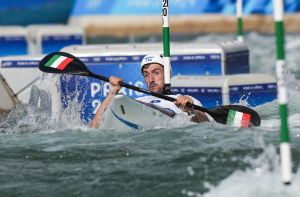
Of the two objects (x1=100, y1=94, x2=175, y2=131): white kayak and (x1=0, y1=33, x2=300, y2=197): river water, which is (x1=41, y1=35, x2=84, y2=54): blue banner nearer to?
(x1=0, y1=33, x2=300, y2=197): river water

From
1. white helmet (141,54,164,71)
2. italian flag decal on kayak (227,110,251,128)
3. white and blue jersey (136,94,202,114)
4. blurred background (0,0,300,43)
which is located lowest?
italian flag decal on kayak (227,110,251,128)

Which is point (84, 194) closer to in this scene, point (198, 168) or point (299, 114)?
point (198, 168)

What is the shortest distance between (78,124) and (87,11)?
1284 centimetres

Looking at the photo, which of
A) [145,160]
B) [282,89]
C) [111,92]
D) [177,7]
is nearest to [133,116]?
[111,92]

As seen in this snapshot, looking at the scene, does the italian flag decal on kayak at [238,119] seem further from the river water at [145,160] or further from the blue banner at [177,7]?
the blue banner at [177,7]

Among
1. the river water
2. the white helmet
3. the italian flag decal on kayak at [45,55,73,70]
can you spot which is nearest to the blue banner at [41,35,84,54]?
the river water

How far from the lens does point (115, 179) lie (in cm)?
→ 760

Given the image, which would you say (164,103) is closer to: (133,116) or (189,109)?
(189,109)

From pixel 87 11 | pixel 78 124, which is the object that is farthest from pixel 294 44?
pixel 78 124

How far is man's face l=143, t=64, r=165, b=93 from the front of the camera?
380 inches

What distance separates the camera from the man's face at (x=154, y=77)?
9648mm

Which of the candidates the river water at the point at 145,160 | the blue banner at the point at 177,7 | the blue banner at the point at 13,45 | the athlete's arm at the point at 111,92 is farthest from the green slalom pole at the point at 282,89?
the blue banner at the point at 177,7

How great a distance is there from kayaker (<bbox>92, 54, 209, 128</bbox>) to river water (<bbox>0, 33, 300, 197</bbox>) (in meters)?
0.19

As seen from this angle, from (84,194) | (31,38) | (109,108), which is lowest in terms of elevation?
(84,194)
